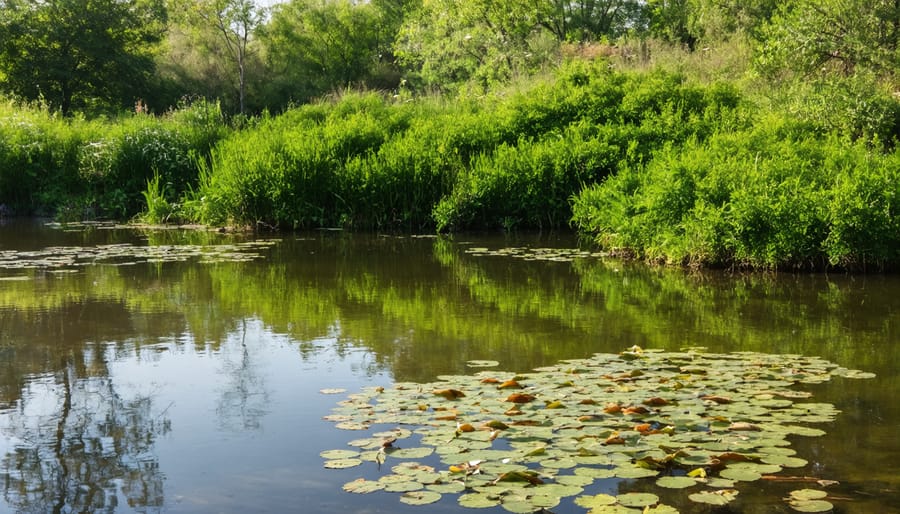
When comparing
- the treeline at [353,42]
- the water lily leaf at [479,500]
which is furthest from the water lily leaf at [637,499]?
the treeline at [353,42]

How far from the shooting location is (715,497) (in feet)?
12.7

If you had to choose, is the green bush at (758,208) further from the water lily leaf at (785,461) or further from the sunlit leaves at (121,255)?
the water lily leaf at (785,461)

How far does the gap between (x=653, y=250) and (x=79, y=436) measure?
7.70 m

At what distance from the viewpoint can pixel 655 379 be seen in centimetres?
573

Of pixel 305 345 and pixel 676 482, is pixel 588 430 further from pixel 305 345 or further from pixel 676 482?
pixel 305 345

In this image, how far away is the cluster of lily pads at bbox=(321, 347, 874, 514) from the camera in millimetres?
4008

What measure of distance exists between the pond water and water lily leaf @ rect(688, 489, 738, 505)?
0.15 ft

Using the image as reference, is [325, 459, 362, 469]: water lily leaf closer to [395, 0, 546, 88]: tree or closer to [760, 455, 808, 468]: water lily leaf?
[760, 455, 808, 468]: water lily leaf

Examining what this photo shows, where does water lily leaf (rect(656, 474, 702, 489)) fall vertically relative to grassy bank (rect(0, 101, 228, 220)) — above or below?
below

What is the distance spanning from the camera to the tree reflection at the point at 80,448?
4129 mm

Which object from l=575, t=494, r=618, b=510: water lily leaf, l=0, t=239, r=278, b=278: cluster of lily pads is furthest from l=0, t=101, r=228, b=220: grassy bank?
l=575, t=494, r=618, b=510: water lily leaf

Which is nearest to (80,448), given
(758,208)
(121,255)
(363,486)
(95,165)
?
(363,486)

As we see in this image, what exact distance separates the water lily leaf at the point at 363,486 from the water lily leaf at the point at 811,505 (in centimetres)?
174

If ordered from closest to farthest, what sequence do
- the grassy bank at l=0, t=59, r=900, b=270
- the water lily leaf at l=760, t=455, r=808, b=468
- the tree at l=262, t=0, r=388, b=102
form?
1. the water lily leaf at l=760, t=455, r=808, b=468
2. the grassy bank at l=0, t=59, r=900, b=270
3. the tree at l=262, t=0, r=388, b=102
